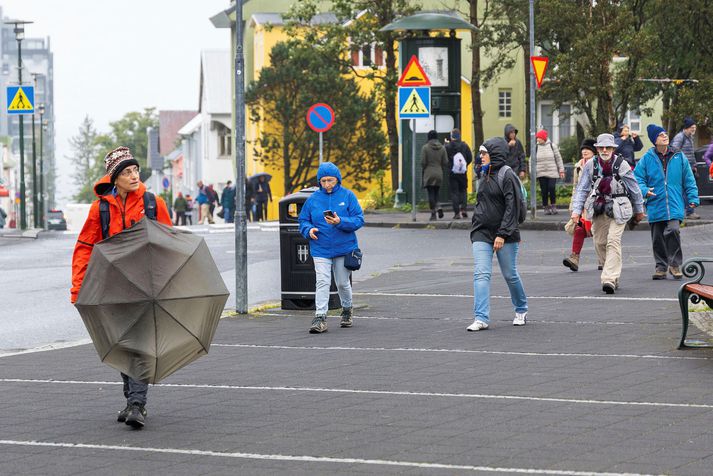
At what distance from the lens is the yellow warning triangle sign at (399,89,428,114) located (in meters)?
27.8

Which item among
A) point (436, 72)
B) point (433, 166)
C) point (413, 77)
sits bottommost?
point (433, 166)

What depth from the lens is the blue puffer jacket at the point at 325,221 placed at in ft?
42.7

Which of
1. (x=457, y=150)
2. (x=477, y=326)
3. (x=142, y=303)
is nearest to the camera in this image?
(x=142, y=303)

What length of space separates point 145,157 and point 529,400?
471ft

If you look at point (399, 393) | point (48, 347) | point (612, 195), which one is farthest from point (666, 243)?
point (399, 393)

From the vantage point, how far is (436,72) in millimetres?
34188

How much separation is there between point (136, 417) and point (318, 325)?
187 inches

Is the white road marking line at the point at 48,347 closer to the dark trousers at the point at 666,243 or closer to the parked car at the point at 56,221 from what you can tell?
the dark trousers at the point at 666,243

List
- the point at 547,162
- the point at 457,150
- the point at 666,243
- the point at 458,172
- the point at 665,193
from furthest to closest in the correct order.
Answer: the point at 457,150 → the point at 458,172 → the point at 547,162 → the point at 666,243 → the point at 665,193

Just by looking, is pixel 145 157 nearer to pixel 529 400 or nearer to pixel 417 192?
pixel 417 192

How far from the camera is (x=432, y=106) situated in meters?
33.8

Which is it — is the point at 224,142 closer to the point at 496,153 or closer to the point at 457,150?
the point at 457,150

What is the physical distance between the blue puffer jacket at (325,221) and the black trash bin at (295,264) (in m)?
1.62

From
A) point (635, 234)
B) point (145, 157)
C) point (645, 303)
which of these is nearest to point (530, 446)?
point (645, 303)
